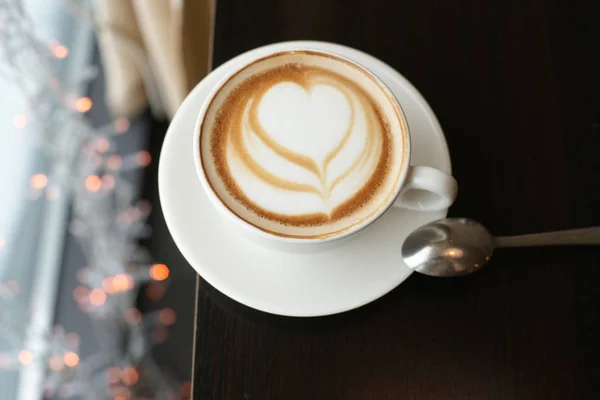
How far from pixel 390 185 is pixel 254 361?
20 cm

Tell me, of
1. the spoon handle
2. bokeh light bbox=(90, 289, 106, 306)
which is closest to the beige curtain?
bokeh light bbox=(90, 289, 106, 306)

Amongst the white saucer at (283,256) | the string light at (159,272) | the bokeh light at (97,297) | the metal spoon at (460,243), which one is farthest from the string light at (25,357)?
the metal spoon at (460,243)

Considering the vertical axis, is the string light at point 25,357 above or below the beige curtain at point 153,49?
below

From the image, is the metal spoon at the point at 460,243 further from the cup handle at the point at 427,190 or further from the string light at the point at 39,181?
the string light at the point at 39,181

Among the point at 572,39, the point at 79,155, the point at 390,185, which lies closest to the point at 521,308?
the point at 390,185

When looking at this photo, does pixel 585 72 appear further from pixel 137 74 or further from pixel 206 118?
pixel 137 74

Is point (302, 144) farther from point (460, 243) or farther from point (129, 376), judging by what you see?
point (129, 376)

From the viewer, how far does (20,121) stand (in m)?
1.08

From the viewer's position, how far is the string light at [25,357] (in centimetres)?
100

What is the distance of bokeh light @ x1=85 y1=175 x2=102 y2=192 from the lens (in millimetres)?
1115

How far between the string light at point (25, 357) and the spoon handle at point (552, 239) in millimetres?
906

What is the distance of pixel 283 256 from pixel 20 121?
0.85 m

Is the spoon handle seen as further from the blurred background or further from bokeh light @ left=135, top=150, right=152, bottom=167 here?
bokeh light @ left=135, top=150, right=152, bottom=167

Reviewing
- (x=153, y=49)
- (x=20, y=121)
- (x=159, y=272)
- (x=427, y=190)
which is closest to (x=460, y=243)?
(x=427, y=190)
